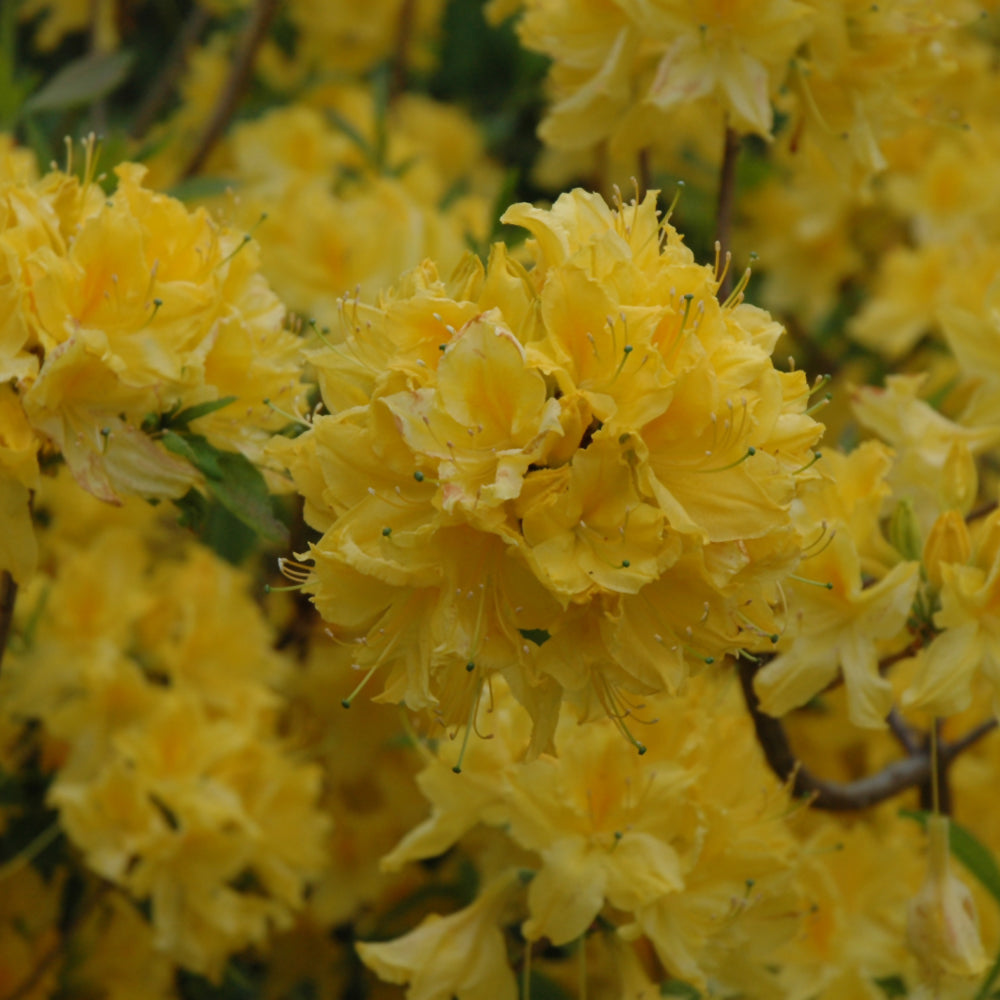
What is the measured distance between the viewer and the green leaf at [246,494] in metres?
1.17

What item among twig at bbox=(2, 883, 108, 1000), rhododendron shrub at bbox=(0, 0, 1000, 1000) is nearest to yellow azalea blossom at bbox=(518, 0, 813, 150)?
rhododendron shrub at bbox=(0, 0, 1000, 1000)

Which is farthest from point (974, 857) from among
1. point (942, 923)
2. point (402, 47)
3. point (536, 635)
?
point (402, 47)

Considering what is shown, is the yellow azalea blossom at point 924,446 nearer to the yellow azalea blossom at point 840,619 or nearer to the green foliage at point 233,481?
the yellow azalea blossom at point 840,619

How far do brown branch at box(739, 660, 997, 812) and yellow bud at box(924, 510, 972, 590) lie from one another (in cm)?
19

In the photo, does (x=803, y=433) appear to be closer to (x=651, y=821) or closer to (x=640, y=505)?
(x=640, y=505)

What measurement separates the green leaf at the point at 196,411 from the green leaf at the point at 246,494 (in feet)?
0.15

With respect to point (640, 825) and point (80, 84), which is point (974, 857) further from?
point (80, 84)

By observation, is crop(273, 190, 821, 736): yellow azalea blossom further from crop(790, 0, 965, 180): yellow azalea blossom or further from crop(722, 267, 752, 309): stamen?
crop(790, 0, 965, 180): yellow azalea blossom

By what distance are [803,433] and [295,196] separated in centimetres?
125

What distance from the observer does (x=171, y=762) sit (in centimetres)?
164

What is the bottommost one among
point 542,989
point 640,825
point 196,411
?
point 542,989

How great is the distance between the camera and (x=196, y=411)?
115 centimetres

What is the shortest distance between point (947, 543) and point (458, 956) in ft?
1.84

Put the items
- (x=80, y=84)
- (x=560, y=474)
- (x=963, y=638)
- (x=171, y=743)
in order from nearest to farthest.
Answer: (x=560, y=474)
(x=963, y=638)
(x=171, y=743)
(x=80, y=84)
